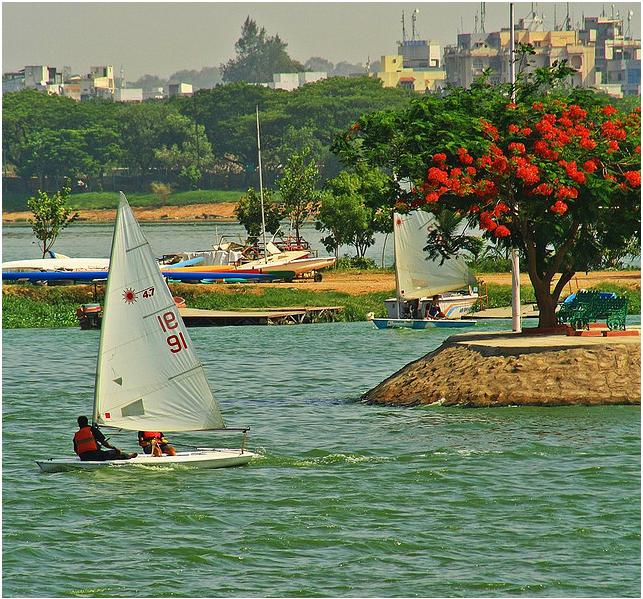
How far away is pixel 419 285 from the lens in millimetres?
61062

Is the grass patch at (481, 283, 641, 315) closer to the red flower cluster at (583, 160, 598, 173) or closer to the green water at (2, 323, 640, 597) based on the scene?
the green water at (2, 323, 640, 597)

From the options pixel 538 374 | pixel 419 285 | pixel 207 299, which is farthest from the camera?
pixel 207 299

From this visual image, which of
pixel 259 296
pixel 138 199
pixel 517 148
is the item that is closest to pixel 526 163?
pixel 517 148

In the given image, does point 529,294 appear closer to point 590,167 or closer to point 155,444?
point 590,167

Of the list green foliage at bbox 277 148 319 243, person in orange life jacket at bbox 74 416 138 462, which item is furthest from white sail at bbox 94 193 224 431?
green foliage at bbox 277 148 319 243

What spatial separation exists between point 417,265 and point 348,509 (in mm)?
33578

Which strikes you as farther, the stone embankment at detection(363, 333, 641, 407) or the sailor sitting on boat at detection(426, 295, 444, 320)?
the sailor sitting on boat at detection(426, 295, 444, 320)

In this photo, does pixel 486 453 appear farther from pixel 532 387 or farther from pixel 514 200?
pixel 514 200

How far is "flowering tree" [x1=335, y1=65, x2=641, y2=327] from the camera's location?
36.5m

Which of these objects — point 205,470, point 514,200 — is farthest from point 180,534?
point 514,200

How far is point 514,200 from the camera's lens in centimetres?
3731

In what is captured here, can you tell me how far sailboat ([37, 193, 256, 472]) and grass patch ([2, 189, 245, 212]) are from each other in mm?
155177

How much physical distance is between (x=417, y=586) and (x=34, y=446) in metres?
14.1

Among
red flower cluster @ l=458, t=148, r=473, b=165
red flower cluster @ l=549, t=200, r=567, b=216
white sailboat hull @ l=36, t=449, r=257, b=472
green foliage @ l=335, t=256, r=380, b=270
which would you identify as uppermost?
red flower cluster @ l=458, t=148, r=473, b=165
